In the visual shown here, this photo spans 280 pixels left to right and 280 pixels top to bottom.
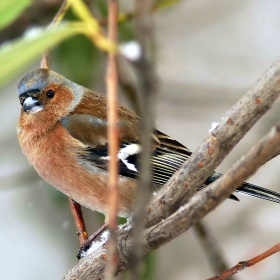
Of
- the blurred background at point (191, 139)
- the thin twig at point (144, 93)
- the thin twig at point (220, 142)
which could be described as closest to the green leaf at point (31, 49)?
the thin twig at point (144, 93)

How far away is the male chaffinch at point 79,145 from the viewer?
7.61 feet

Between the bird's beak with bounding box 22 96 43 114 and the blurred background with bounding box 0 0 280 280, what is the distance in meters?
1.15

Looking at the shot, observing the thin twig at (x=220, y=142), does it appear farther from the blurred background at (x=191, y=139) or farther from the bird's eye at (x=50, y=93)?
the blurred background at (x=191, y=139)

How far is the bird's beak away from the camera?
2432 mm

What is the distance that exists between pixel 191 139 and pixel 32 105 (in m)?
2.32

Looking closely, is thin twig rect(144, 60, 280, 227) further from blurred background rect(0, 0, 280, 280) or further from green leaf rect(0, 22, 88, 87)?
blurred background rect(0, 0, 280, 280)

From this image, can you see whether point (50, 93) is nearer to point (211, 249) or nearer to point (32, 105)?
point (32, 105)

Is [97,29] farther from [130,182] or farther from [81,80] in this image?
[81,80]

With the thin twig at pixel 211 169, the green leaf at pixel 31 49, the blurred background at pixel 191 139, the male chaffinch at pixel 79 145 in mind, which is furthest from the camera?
the blurred background at pixel 191 139

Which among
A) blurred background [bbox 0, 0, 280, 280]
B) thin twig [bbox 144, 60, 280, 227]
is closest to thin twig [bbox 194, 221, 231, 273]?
blurred background [bbox 0, 0, 280, 280]

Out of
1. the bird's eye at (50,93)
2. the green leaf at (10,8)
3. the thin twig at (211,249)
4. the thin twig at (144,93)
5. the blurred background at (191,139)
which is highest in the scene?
the blurred background at (191,139)

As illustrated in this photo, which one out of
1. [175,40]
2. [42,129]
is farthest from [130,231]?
[175,40]

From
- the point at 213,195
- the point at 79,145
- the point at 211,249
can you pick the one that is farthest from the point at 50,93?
the point at 213,195

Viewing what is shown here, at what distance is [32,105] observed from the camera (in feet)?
8.05
